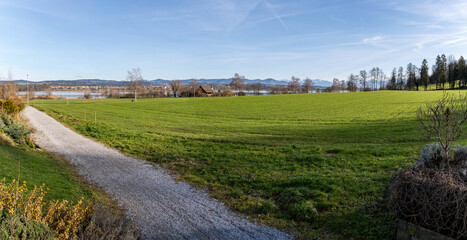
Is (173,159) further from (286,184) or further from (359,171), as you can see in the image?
(359,171)

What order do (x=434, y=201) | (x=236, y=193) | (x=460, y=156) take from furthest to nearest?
(x=236, y=193)
(x=460, y=156)
(x=434, y=201)

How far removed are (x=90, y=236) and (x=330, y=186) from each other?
668 cm

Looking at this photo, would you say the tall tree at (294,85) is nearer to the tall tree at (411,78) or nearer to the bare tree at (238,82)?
the bare tree at (238,82)

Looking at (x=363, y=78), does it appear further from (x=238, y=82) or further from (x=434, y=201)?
(x=434, y=201)

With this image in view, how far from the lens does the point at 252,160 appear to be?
12.9m

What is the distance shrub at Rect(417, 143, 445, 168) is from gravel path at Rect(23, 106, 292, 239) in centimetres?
359

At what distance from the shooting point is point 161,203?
817 centimetres

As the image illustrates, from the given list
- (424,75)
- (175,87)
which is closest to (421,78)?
(424,75)

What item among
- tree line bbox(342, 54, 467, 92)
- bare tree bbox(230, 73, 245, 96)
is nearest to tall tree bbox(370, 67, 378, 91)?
tree line bbox(342, 54, 467, 92)

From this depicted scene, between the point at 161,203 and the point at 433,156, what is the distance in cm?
718

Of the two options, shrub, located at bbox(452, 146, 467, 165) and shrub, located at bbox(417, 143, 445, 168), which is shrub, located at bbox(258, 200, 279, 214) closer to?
shrub, located at bbox(417, 143, 445, 168)

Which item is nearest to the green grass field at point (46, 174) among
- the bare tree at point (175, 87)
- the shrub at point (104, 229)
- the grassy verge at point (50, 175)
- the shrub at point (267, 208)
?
the grassy verge at point (50, 175)

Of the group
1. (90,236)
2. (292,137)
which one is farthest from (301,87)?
(90,236)

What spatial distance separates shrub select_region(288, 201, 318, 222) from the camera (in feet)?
22.7
